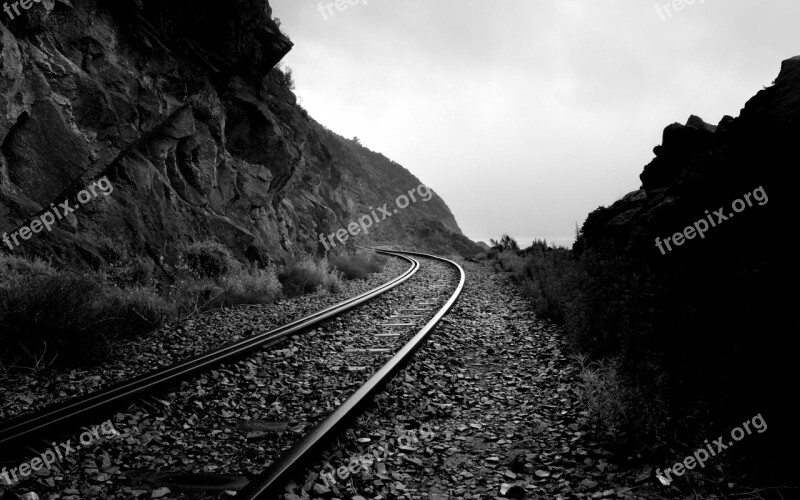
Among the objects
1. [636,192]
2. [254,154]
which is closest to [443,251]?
[254,154]

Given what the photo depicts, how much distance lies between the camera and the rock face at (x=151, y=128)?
7820 mm

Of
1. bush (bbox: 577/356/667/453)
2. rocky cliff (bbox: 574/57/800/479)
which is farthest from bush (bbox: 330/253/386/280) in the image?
bush (bbox: 577/356/667/453)

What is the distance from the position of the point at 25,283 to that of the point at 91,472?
4.07 m

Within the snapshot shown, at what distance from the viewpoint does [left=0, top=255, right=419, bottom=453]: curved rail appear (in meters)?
3.24

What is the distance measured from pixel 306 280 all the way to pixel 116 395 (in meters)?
7.90

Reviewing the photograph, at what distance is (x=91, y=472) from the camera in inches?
119

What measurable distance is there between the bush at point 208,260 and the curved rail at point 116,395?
4484 millimetres

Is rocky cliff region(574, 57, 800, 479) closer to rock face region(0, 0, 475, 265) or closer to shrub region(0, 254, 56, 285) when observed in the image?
shrub region(0, 254, 56, 285)

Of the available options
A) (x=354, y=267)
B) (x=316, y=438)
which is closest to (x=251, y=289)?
(x=354, y=267)

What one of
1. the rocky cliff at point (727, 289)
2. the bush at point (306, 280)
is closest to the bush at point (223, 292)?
the bush at point (306, 280)

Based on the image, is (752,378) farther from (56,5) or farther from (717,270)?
(56,5)

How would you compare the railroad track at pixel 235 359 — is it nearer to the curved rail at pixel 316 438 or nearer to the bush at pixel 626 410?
the curved rail at pixel 316 438

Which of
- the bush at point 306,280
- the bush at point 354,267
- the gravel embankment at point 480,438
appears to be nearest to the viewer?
the gravel embankment at point 480,438

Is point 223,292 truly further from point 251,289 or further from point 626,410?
point 626,410
